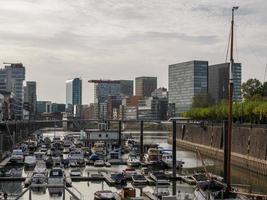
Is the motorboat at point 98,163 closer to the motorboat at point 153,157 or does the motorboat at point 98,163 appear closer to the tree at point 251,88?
the motorboat at point 153,157

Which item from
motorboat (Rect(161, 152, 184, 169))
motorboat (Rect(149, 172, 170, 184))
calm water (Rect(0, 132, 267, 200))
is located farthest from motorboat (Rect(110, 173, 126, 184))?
motorboat (Rect(161, 152, 184, 169))

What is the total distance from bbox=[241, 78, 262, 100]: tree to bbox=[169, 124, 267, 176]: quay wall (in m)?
16.0

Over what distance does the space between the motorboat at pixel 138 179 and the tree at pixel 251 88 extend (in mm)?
80047

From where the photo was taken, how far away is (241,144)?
316 ft

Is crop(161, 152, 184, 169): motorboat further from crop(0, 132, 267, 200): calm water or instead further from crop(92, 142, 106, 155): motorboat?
crop(92, 142, 106, 155): motorboat

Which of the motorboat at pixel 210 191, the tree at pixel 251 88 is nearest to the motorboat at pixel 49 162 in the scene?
the motorboat at pixel 210 191

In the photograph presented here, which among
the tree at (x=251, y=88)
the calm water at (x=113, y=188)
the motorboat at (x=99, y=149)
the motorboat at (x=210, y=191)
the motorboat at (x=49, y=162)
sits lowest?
the calm water at (x=113, y=188)

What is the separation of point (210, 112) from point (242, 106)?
3064 cm

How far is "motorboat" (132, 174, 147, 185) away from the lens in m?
64.5

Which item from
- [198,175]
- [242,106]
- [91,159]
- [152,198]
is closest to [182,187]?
[198,175]

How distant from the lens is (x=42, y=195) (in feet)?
182

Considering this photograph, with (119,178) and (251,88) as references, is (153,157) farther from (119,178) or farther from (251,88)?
(251,88)

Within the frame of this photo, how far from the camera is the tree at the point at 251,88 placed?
14238 centimetres

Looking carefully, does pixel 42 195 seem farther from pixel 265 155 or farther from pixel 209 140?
pixel 209 140
